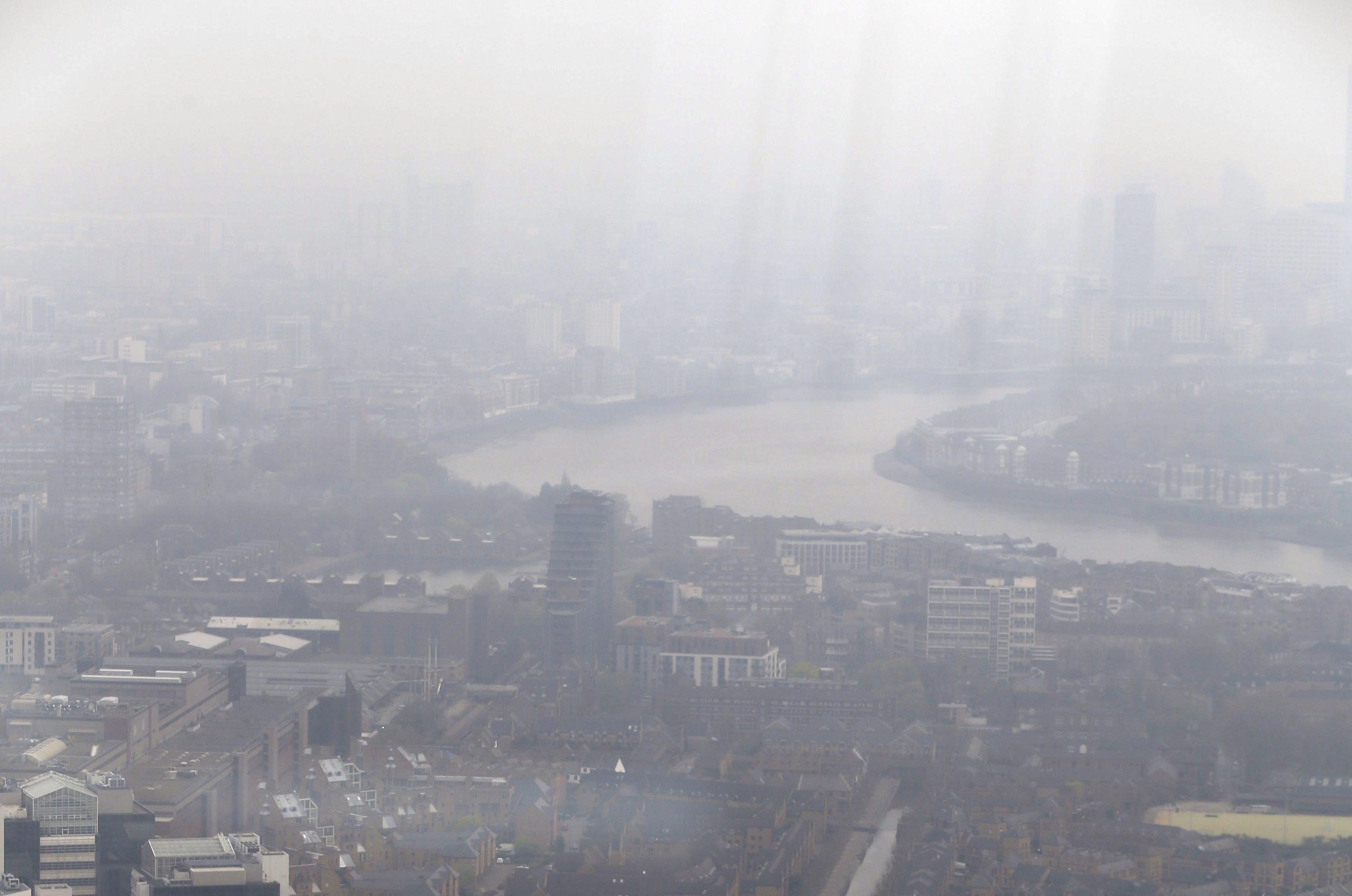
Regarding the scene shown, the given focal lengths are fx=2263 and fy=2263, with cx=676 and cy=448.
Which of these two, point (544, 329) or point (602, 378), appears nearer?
point (602, 378)

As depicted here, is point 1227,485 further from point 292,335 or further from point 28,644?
point 28,644

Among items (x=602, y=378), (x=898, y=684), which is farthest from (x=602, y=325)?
(x=898, y=684)

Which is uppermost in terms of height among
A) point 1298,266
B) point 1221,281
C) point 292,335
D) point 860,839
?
point 1298,266

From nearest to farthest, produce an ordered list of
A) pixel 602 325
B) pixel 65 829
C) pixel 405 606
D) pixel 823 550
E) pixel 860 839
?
pixel 65 829 → pixel 860 839 → pixel 405 606 → pixel 823 550 → pixel 602 325

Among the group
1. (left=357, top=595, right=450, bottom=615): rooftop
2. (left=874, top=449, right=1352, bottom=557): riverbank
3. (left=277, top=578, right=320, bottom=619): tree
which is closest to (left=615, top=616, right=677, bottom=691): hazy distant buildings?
(left=357, top=595, right=450, bottom=615): rooftop

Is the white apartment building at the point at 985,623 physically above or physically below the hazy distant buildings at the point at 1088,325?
below

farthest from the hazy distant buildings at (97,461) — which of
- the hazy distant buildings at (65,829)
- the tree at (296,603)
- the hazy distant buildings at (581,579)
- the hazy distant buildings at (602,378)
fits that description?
the hazy distant buildings at (65,829)

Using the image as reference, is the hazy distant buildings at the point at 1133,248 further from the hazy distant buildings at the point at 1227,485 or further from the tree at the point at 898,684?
the tree at the point at 898,684
